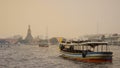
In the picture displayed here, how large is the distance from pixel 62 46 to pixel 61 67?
97.8ft

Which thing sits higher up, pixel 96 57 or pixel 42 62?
pixel 96 57

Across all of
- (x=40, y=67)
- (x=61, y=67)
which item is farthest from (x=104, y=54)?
(x=40, y=67)

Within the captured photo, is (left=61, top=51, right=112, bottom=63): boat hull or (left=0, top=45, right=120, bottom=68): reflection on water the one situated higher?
(left=61, top=51, right=112, bottom=63): boat hull

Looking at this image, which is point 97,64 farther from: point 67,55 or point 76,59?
point 67,55

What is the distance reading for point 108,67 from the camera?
51.1m

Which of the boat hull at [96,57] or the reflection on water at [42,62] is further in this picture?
the boat hull at [96,57]

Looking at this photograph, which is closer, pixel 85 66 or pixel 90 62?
pixel 85 66

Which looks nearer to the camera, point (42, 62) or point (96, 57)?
point (96, 57)

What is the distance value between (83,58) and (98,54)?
15.3ft

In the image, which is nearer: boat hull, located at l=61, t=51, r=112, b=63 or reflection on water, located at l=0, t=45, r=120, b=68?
reflection on water, located at l=0, t=45, r=120, b=68

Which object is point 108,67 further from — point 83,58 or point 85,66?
point 83,58

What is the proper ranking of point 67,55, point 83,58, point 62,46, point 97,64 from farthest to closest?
point 62,46 → point 67,55 → point 83,58 → point 97,64

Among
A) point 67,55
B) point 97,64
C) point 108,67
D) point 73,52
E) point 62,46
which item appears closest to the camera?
point 108,67

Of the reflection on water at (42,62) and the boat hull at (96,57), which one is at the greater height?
the boat hull at (96,57)
